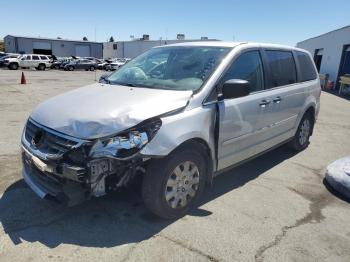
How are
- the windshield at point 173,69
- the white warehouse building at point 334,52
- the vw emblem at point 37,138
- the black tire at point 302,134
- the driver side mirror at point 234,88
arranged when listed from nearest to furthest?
1. the vw emblem at point 37,138
2. the driver side mirror at point 234,88
3. the windshield at point 173,69
4. the black tire at point 302,134
5. the white warehouse building at point 334,52

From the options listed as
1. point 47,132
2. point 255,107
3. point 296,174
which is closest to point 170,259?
point 47,132

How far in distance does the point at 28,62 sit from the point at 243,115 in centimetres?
3891

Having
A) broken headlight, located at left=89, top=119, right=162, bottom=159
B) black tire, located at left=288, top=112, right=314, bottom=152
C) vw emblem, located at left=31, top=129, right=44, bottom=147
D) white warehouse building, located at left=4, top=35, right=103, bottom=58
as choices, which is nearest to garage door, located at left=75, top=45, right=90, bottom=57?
white warehouse building, located at left=4, top=35, right=103, bottom=58

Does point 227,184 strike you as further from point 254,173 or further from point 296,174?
point 296,174

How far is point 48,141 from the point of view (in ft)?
10.8

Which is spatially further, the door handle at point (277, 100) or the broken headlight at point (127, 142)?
the door handle at point (277, 100)

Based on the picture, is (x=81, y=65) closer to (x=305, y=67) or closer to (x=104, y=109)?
(x=305, y=67)

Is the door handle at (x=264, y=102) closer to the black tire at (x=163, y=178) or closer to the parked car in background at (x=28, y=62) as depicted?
the black tire at (x=163, y=178)

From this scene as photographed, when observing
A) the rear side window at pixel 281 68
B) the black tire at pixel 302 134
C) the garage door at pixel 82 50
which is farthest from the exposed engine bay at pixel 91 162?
the garage door at pixel 82 50

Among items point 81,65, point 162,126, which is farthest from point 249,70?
point 81,65

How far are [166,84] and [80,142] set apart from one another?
1.36 meters

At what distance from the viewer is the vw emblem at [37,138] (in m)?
3.38

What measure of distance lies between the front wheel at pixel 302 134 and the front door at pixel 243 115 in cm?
175

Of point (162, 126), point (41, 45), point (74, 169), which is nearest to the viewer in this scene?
point (74, 169)
